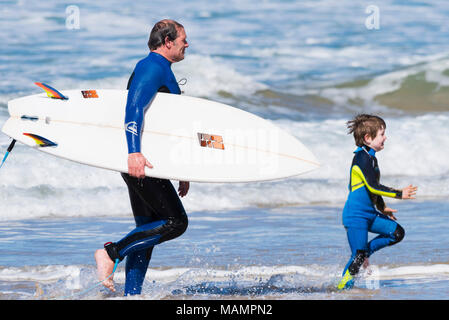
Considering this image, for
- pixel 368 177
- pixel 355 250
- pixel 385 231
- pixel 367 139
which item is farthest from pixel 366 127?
pixel 355 250

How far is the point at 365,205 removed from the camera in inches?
171

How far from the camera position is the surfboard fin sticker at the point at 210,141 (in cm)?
446

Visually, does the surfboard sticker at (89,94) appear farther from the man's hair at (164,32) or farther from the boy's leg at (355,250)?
the boy's leg at (355,250)

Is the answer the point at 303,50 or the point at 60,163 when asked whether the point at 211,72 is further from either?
the point at 60,163

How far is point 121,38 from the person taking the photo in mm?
20609

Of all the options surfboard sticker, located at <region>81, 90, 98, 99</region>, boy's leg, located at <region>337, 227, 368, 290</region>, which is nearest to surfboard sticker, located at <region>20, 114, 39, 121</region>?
surfboard sticker, located at <region>81, 90, 98, 99</region>

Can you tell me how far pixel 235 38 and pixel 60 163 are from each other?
40.0 ft

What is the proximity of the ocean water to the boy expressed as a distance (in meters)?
0.31

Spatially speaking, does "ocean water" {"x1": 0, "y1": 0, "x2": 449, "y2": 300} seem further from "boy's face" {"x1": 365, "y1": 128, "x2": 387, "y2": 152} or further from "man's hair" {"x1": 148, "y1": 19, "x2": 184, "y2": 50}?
"man's hair" {"x1": 148, "y1": 19, "x2": 184, "y2": 50}

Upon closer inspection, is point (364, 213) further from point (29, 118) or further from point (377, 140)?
point (29, 118)

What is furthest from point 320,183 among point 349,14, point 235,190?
point 349,14

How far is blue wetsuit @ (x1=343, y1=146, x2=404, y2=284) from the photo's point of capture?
4.31 m

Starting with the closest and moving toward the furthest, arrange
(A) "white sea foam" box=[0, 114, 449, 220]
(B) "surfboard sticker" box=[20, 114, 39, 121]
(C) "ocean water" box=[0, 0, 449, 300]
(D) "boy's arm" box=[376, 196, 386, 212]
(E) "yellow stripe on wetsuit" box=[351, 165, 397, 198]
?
(E) "yellow stripe on wetsuit" box=[351, 165, 397, 198], (D) "boy's arm" box=[376, 196, 386, 212], (B) "surfboard sticker" box=[20, 114, 39, 121], (C) "ocean water" box=[0, 0, 449, 300], (A) "white sea foam" box=[0, 114, 449, 220]

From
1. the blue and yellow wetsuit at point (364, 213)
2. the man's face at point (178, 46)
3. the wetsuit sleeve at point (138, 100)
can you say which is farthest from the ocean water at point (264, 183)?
the man's face at point (178, 46)
